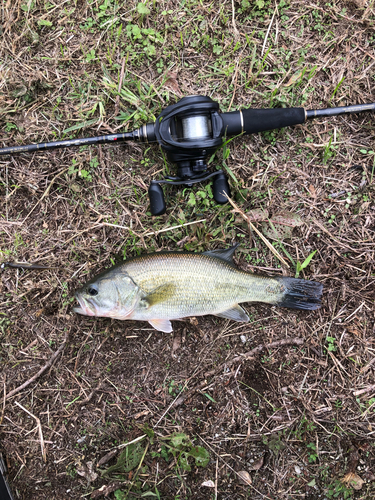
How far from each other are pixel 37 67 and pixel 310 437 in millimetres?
4919

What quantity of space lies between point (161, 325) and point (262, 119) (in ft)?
7.46

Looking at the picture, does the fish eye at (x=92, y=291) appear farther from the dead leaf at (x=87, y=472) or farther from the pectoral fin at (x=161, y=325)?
the dead leaf at (x=87, y=472)

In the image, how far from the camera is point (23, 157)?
132 inches

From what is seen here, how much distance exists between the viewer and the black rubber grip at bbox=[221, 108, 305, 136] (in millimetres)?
2961

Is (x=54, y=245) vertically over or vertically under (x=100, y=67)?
under

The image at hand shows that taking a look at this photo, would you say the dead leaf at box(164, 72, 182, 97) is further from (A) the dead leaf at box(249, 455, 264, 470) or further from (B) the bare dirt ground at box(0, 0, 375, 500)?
(A) the dead leaf at box(249, 455, 264, 470)

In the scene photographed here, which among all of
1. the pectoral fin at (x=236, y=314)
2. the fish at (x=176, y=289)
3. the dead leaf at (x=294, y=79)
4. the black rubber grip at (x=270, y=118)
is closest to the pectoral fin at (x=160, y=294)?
the fish at (x=176, y=289)

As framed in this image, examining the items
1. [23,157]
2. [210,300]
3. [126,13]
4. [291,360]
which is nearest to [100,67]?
[126,13]

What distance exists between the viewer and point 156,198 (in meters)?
3.06

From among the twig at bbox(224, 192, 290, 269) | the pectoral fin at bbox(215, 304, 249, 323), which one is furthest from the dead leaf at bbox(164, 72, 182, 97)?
the pectoral fin at bbox(215, 304, 249, 323)

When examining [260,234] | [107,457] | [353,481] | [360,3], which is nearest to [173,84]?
[260,234]

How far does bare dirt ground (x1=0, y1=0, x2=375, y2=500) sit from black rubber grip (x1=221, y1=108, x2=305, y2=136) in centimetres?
25

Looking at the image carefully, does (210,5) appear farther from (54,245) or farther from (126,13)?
(54,245)

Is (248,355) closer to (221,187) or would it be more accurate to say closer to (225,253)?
(225,253)
